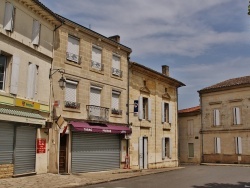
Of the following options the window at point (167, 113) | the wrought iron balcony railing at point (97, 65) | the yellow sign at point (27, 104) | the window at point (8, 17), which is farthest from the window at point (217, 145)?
the window at point (8, 17)

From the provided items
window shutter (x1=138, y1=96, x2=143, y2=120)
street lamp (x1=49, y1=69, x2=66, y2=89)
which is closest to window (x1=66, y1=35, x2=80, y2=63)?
street lamp (x1=49, y1=69, x2=66, y2=89)

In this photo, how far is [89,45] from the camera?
18500mm

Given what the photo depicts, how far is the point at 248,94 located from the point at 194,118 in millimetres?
5970

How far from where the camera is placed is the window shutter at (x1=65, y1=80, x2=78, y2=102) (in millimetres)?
16906

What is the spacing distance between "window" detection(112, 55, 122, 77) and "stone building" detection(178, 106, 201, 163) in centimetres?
1450

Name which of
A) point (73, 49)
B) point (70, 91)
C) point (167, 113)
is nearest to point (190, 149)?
point (167, 113)

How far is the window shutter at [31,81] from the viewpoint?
1427 cm

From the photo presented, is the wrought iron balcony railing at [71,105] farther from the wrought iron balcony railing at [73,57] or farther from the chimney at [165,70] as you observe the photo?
the chimney at [165,70]

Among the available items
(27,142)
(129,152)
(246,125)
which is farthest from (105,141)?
(246,125)

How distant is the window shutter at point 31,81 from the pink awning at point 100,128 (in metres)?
2.91

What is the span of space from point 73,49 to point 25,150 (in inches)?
243

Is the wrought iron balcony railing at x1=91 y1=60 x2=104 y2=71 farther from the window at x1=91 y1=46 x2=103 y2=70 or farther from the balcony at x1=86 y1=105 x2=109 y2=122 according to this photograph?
the balcony at x1=86 y1=105 x2=109 y2=122

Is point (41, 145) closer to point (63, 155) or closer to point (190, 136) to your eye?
point (63, 155)

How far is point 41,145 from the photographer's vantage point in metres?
15.0
